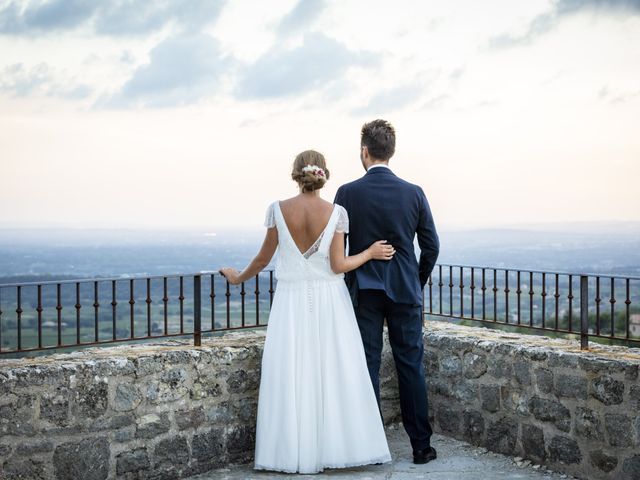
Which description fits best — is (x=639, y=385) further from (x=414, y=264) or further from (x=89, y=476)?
(x=89, y=476)

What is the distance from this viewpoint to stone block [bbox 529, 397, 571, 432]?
5406 millimetres

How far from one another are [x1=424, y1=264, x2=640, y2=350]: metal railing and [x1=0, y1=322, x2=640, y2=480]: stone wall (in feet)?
0.51

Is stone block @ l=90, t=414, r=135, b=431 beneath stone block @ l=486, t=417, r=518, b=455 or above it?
above

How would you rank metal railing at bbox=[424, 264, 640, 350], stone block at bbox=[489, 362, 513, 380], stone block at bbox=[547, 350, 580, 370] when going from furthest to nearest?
stone block at bbox=[489, 362, 513, 380] → metal railing at bbox=[424, 264, 640, 350] → stone block at bbox=[547, 350, 580, 370]

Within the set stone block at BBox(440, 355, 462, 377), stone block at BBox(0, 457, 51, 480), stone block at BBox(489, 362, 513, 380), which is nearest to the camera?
stone block at BBox(0, 457, 51, 480)

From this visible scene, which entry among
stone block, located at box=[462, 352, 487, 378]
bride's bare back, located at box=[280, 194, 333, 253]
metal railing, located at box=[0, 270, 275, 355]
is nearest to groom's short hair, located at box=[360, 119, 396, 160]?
bride's bare back, located at box=[280, 194, 333, 253]

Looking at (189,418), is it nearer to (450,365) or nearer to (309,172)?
(309,172)

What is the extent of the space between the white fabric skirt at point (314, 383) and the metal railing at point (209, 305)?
2.44ft

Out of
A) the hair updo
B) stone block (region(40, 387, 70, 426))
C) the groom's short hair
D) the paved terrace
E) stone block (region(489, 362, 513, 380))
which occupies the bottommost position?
the paved terrace

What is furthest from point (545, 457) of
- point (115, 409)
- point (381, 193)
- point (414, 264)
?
point (115, 409)

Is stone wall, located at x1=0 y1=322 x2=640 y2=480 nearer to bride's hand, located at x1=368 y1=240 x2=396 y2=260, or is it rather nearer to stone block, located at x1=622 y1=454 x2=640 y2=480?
stone block, located at x1=622 y1=454 x2=640 y2=480


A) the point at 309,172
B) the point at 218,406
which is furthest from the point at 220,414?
the point at 309,172

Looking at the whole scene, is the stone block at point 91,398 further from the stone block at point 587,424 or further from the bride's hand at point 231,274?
the stone block at point 587,424

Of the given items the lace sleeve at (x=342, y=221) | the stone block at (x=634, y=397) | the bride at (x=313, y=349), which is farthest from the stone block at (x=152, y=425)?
the stone block at (x=634, y=397)
